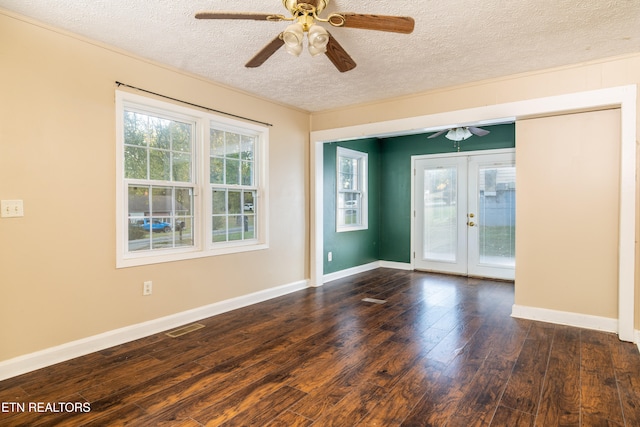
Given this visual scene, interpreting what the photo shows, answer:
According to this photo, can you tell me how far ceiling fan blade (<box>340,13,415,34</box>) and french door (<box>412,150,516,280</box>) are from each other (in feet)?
14.3

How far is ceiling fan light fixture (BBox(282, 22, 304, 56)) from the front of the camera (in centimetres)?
211

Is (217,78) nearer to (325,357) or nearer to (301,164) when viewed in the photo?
(301,164)

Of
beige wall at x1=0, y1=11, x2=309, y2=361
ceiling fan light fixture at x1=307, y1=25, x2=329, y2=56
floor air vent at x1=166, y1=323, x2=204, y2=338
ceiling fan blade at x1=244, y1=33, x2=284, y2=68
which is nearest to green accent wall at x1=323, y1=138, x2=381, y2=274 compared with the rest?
floor air vent at x1=166, y1=323, x2=204, y2=338

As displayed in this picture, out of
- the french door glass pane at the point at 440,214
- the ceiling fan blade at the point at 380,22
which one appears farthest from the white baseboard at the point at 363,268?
the ceiling fan blade at the point at 380,22

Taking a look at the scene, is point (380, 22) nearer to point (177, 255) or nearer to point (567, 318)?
point (177, 255)

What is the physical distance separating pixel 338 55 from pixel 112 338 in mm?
3030

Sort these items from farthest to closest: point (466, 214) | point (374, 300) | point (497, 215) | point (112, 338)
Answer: point (466, 214), point (497, 215), point (374, 300), point (112, 338)

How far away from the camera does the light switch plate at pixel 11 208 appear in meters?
2.50

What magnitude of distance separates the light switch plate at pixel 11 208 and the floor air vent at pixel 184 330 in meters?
1.59

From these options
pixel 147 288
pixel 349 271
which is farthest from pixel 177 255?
pixel 349 271

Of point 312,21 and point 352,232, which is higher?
point 312,21

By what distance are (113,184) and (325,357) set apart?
2.37 metres

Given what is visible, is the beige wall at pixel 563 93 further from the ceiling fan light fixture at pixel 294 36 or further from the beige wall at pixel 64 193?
the beige wall at pixel 64 193

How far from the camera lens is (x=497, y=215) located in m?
5.79
